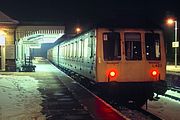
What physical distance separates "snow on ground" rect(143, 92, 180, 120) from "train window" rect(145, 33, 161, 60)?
1980 millimetres

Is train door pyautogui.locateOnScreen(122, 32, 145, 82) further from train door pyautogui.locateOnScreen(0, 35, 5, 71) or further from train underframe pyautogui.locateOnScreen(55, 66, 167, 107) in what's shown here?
train door pyautogui.locateOnScreen(0, 35, 5, 71)

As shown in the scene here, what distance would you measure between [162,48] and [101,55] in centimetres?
217

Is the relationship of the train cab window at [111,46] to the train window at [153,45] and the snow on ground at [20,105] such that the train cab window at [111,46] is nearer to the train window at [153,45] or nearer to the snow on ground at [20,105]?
the train window at [153,45]

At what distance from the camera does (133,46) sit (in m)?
14.1

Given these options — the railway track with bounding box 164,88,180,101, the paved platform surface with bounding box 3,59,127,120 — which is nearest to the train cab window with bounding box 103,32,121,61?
the paved platform surface with bounding box 3,59,127,120

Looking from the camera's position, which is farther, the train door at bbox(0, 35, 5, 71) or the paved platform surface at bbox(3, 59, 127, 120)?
the train door at bbox(0, 35, 5, 71)

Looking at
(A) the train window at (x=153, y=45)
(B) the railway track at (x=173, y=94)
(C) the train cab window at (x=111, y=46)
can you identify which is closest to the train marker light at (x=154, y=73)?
(A) the train window at (x=153, y=45)

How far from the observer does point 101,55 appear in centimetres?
1371

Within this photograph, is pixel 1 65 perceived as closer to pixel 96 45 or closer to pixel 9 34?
pixel 9 34

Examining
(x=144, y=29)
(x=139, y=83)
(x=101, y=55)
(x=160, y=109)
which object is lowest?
(x=160, y=109)

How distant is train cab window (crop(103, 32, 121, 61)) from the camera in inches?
542

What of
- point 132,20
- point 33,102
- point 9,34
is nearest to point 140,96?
point 132,20

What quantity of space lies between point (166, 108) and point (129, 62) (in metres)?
2.82

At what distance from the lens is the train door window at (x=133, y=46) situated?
1398cm
